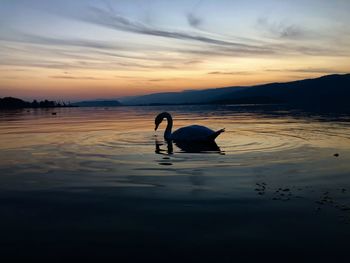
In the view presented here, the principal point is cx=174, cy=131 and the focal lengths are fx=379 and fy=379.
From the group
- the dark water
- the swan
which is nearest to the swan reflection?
the swan

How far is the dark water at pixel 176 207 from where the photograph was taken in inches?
229

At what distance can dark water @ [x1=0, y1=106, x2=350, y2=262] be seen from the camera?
5.81 meters

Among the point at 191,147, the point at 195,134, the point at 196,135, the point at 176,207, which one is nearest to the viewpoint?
the point at 176,207

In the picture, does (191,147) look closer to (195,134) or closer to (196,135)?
(196,135)

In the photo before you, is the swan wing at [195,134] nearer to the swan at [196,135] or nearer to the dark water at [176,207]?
the swan at [196,135]

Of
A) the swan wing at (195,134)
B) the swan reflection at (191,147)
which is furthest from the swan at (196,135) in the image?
the swan reflection at (191,147)

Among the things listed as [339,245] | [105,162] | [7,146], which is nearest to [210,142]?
[105,162]

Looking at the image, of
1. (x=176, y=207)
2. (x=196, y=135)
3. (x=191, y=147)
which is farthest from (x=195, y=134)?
(x=176, y=207)

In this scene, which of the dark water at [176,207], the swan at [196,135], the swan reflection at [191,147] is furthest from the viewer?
the swan at [196,135]

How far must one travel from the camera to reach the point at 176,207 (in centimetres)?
799

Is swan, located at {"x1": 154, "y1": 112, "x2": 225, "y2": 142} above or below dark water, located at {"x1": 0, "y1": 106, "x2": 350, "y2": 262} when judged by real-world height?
above

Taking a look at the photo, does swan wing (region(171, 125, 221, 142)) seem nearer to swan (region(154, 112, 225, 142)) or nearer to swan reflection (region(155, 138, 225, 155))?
swan (region(154, 112, 225, 142))

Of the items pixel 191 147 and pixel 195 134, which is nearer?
pixel 191 147

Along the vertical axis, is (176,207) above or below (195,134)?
below
